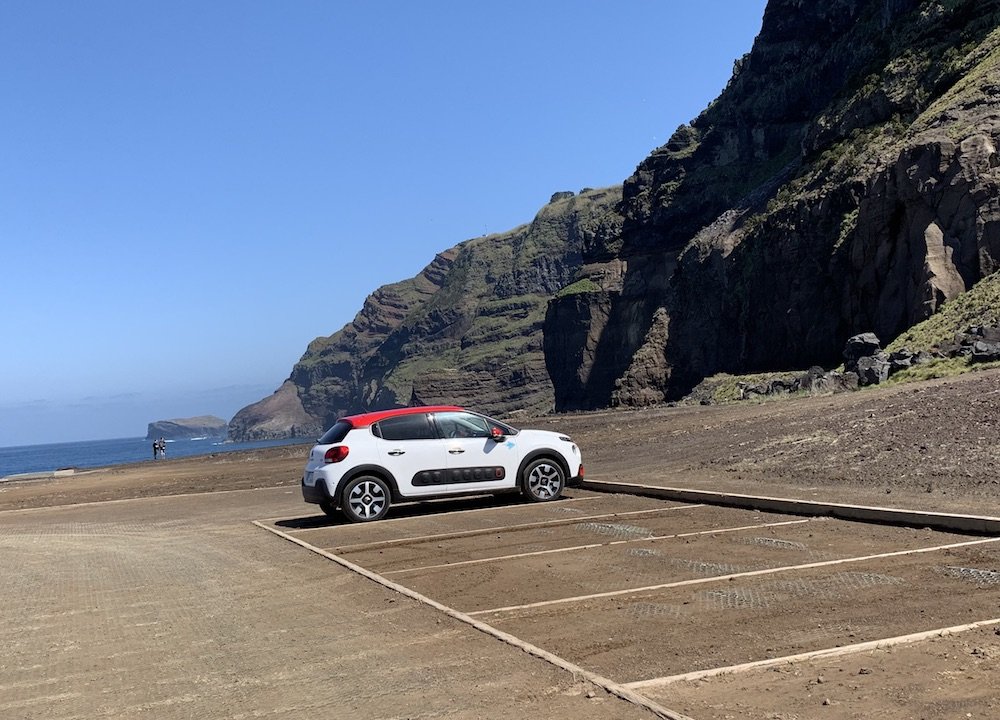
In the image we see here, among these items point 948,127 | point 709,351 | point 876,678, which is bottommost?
point 876,678

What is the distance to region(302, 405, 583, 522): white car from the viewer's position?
1415 centimetres

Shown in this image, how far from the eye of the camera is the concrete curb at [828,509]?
9.66 meters

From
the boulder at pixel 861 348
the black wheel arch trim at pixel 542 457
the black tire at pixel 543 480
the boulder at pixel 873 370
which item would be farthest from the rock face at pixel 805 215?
the black tire at pixel 543 480

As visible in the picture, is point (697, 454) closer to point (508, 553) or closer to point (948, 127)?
point (508, 553)

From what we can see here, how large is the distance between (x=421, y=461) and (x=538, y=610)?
729 centimetres

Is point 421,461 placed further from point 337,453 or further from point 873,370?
point 873,370

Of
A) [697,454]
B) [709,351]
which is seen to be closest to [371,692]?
[697,454]

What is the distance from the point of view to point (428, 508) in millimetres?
15812

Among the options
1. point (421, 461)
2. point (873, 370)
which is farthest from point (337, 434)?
point (873, 370)

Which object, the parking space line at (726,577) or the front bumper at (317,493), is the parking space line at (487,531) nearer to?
the front bumper at (317,493)

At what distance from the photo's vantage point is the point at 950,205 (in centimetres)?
4791

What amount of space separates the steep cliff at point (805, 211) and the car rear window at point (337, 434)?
130 feet

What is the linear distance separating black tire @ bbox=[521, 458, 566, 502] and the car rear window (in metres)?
2.92

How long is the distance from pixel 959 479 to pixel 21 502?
22831 mm
